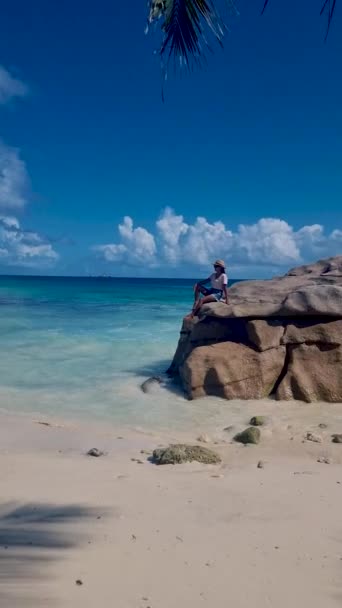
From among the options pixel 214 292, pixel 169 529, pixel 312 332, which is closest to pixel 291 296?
pixel 312 332

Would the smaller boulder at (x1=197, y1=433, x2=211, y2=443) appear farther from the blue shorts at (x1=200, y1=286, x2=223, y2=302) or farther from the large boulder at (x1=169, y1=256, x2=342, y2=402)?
the blue shorts at (x1=200, y1=286, x2=223, y2=302)

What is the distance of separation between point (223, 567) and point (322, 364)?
5659 mm

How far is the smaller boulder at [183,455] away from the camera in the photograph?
16.9ft

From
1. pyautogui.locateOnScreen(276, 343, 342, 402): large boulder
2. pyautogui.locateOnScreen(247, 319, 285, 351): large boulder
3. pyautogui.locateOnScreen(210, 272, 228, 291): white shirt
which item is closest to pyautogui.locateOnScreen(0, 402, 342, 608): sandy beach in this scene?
pyautogui.locateOnScreen(276, 343, 342, 402): large boulder

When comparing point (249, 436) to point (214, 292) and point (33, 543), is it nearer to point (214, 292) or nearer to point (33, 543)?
point (33, 543)

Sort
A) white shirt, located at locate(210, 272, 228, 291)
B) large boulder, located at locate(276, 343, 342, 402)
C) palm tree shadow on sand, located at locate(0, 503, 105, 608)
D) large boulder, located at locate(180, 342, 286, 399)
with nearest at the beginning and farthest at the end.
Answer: palm tree shadow on sand, located at locate(0, 503, 105, 608) < large boulder, located at locate(276, 343, 342, 402) < large boulder, located at locate(180, 342, 286, 399) < white shirt, located at locate(210, 272, 228, 291)

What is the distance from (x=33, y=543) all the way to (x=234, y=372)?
5.55 metres

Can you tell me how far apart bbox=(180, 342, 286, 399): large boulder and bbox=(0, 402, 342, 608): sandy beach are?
2.38m

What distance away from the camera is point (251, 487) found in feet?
14.4

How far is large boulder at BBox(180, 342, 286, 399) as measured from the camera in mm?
8188

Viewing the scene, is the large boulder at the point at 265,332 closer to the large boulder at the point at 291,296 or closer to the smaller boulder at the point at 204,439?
the large boulder at the point at 291,296

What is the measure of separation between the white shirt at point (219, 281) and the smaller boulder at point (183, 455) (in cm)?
559

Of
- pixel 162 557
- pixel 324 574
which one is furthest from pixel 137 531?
pixel 324 574

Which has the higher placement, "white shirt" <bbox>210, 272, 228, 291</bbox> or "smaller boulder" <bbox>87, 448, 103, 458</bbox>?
"white shirt" <bbox>210, 272, 228, 291</bbox>
